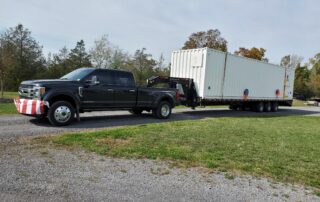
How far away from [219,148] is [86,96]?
532cm

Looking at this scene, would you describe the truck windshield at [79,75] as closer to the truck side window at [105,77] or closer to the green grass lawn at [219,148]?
the truck side window at [105,77]

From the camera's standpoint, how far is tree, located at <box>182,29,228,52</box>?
56688 mm

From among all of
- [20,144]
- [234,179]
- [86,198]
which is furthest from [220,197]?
[20,144]

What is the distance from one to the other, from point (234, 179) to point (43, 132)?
565 cm

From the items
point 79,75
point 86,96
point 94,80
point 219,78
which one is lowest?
point 86,96

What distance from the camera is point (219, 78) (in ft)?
55.7

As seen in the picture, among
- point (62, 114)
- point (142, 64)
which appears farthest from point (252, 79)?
point (142, 64)

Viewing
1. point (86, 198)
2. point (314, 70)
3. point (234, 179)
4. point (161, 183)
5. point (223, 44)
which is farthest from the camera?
point (314, 70)

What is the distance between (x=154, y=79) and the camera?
1598cm

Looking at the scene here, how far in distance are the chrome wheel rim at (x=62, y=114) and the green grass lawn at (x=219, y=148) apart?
2.14 meters

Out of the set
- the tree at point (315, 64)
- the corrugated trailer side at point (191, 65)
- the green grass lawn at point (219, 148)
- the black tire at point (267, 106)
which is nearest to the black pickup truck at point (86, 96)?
the green grass lawn at point (219, 148)

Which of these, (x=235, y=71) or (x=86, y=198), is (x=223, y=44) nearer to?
(x=235, y=71)

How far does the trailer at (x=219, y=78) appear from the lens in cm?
1622

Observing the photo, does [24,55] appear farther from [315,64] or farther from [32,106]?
[315,64]
